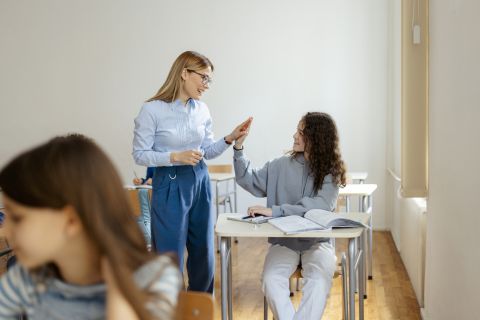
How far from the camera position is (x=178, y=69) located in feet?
9.32

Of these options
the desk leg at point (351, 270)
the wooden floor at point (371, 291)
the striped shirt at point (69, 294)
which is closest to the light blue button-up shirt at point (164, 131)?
the desk leg at point (351, 270)

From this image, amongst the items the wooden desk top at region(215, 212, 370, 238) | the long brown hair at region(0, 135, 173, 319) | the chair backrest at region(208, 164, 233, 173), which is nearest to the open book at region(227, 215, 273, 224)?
the wooden desk top at region(215, 212, 370, 238)

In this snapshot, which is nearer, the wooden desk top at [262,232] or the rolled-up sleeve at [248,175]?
the wooden desk top at [262,232]

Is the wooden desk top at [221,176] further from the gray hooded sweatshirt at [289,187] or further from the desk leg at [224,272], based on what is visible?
the desk leg at [224,272]

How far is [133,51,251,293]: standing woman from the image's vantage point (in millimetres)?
2828

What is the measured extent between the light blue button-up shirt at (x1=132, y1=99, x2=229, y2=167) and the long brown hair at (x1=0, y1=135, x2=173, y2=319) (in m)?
1.73

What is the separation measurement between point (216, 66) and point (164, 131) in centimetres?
349

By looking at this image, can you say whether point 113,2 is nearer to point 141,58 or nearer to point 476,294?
point 141,58

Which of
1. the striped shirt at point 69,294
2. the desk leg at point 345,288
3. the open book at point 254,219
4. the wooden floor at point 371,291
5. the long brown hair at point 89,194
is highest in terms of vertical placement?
the long brown hair at point 89,194

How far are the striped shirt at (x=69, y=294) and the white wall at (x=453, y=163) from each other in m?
1.19

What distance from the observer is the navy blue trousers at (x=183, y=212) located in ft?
9.28

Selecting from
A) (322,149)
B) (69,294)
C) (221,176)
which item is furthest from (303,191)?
(221,176)

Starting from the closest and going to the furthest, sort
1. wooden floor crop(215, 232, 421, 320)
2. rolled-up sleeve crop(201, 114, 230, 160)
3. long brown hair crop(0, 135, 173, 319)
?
long brown hair crop(0, 135, 173, 319) → rolled-up sleeve crop(201, 114, 230, 160) → wooden floor crop(215, 232, 421, 320)

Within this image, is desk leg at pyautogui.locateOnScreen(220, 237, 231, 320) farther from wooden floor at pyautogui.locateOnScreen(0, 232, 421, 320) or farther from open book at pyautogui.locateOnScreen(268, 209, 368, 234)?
wooden floor at pyautogui.locateOnScreen(0, 232, 421, 320)
